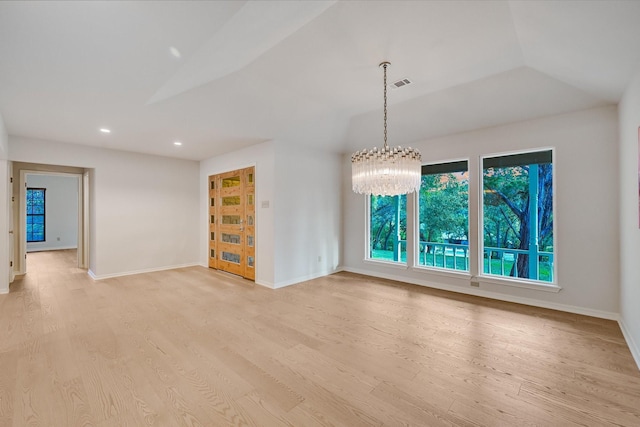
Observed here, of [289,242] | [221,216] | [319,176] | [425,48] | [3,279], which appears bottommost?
[3,279]

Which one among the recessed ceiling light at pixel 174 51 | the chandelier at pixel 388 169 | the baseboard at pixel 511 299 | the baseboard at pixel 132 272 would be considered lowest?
the baseboard at pixel 511 299

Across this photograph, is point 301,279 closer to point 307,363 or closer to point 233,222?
point 233,222

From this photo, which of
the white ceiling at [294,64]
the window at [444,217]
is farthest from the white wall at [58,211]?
the window at [444,217]

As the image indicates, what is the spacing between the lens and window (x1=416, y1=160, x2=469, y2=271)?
188 inches

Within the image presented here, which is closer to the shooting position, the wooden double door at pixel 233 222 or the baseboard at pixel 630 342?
the baseboard at pixel 630 342

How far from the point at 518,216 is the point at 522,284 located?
3.92 feet

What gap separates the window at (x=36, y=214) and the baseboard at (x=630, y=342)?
45.8 ft

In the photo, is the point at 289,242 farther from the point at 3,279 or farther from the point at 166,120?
the point at 3,279

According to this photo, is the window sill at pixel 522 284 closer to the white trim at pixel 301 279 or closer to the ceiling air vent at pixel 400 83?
the white trim at pixel 301 279

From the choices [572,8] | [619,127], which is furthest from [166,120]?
[619,127]

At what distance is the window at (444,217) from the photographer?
4785mm

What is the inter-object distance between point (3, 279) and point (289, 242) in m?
4.46

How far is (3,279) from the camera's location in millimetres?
4395

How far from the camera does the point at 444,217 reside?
5055mm
